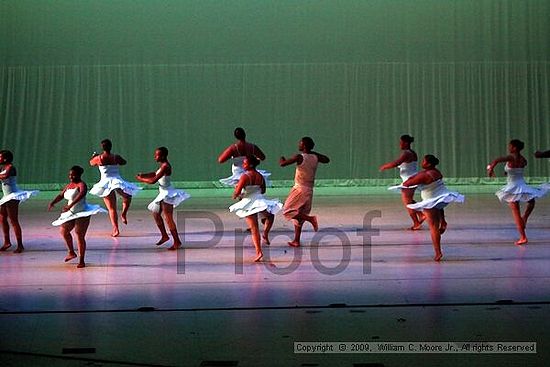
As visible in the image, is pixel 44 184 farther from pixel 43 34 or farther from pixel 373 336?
pixel 373 336

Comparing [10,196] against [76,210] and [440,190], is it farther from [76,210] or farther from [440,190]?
[440,190]

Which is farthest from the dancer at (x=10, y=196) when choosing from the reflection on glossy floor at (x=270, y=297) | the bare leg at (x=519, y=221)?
the bare leg at (x=519, y=221)

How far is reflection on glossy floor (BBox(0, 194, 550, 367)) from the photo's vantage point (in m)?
6.59

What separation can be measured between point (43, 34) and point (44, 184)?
334cm

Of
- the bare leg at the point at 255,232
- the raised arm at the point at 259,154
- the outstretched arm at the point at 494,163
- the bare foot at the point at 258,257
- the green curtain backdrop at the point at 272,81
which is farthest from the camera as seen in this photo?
the green curtain backdrop at the point at 272,81

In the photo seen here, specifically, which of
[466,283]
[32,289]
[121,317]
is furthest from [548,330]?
[32,289]

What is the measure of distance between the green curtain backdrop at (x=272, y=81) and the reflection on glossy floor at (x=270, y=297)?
8.11 metres

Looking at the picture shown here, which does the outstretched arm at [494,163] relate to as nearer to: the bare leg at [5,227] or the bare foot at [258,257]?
the bare foot at [258,257]

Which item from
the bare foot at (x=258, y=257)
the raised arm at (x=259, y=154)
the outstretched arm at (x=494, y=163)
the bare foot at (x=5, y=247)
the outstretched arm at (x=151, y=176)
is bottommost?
the bare foot at (x=258, y=257)

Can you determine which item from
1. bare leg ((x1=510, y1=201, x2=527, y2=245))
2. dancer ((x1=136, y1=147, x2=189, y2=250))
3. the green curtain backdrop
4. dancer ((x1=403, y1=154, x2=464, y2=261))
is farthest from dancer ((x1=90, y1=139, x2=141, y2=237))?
the green curtain backdrop

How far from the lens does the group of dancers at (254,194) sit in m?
10.3

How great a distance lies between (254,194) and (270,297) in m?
2.35

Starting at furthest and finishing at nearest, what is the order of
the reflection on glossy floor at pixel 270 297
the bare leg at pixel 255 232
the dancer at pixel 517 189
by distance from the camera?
the dancer at pixel 517 189 < the bare leg at pixel 255 232 < the reflection on glossy floor at pixel 270 297

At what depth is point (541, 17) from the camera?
2217 centimetres
